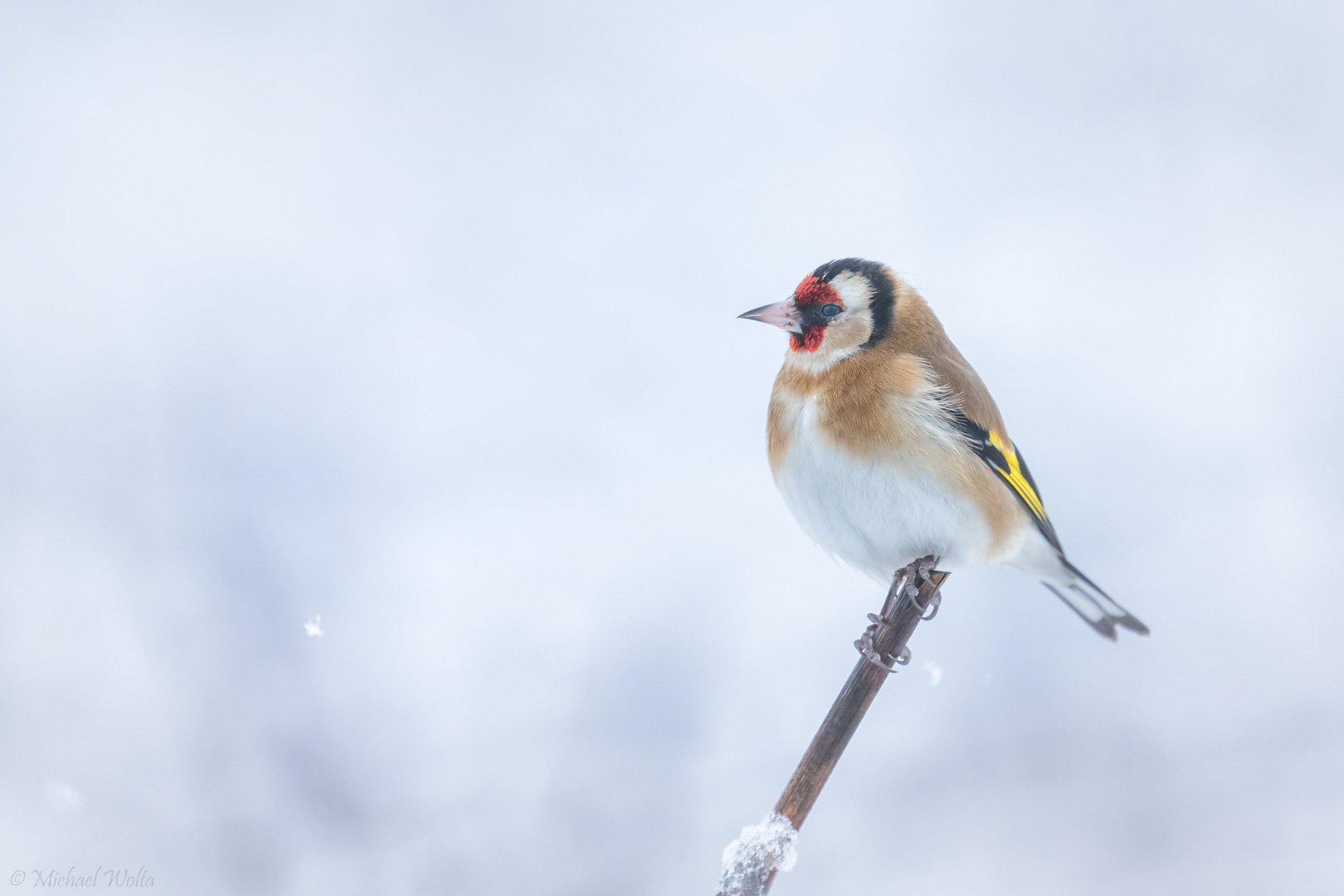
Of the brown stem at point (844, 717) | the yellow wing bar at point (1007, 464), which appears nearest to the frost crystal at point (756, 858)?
the brown stem at point (844, 717)

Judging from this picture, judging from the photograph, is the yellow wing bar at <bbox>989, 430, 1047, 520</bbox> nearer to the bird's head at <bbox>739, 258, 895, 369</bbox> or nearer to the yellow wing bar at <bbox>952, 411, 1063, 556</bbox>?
the yellow wing bar at <bbox>952, 411, 1063, 556</bbox>

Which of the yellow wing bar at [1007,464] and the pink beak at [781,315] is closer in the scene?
the pink beak at [781,315]

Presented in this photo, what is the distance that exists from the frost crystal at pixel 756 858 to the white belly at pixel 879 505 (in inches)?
20.9

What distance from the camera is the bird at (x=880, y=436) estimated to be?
61.2 inches

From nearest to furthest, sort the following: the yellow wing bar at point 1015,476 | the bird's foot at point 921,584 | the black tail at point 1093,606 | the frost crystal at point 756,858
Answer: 1. the frost crystal at point 756,858
2. the bird's foot at point 921,584
3. the yellow wing bar at point 1015,476
4. the black tail at point 1093,606

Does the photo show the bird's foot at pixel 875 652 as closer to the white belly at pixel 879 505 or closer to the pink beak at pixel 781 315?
the white belly at pixel 879 505

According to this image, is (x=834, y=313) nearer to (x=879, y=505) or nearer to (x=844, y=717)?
(x=879, y=505)

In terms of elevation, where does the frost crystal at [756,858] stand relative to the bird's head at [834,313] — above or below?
below

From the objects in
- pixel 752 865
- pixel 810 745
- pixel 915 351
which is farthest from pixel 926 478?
pixel 752 865

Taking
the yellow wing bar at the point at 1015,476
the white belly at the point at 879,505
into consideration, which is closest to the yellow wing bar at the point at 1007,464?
the yellow wing bar at the point at 1015,476

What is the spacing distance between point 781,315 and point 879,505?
353mm

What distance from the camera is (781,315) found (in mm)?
1579

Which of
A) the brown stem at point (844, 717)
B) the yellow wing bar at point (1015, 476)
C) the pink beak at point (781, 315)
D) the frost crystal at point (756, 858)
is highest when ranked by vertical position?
the pink beak at point (781, 315)

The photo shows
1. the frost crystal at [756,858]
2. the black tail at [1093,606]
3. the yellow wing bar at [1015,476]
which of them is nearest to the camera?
the frost crystal at [756,858]
